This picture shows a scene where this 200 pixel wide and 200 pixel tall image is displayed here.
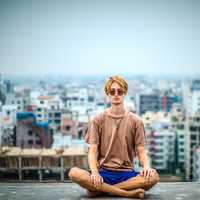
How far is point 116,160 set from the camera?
5.67 ft

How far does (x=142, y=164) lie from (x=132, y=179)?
0.07 metres

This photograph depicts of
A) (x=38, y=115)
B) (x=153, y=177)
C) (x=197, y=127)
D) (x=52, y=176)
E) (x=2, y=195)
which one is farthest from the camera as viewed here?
(x=38, y=115)

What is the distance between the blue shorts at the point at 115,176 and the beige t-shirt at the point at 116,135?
2cm

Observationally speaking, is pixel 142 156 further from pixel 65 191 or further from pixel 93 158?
pixel 65 191

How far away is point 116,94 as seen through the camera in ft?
5.61

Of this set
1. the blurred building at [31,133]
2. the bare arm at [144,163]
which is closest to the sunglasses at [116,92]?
the bare arm at [144,163]

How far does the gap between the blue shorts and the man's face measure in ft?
0.90

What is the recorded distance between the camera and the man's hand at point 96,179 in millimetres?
1648

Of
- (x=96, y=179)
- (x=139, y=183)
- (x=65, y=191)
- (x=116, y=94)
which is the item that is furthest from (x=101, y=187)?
(x=116, y=94)

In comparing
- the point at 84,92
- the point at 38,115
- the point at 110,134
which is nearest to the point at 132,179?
the point at 110,134

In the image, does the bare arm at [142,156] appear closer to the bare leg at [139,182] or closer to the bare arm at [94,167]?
the bare leg at [139,182]

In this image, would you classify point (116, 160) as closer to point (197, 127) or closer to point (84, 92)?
point (197, 127)

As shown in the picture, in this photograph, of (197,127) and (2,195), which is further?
(197,127)

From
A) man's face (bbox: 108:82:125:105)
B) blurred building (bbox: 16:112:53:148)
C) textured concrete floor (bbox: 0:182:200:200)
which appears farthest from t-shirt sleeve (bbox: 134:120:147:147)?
blurred building (bbox: 16:112:53:148)
